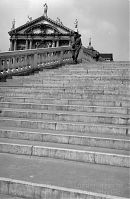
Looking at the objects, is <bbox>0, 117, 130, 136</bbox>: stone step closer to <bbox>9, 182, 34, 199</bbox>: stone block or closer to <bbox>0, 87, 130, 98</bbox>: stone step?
<bbox>0, 87, 130, 98</bbox>: stone step

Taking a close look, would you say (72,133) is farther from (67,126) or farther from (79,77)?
(79,77)

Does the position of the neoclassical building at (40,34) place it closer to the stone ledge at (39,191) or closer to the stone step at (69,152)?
the stone step at (69,152)

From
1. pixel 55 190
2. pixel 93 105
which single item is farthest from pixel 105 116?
pixel 55 190

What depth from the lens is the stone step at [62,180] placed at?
3.31 meters

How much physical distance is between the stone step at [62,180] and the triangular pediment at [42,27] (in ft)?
→ 184

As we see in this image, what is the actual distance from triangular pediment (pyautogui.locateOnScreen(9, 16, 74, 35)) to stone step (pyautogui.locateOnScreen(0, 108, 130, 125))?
176 feet

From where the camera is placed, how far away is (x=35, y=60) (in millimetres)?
12047

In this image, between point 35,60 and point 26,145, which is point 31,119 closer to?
point 26,145

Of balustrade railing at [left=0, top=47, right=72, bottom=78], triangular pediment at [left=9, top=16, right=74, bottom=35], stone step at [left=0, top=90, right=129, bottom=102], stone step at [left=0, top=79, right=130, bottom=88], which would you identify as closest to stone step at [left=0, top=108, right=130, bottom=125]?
A: stone step at [left=0, top=90, right=129, bottom=102]

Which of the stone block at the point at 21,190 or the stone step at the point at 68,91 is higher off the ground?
the stone step at the point at 68,91

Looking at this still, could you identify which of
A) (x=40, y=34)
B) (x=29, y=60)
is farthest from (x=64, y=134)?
(x=40, y=34)

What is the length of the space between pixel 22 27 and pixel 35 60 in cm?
5268

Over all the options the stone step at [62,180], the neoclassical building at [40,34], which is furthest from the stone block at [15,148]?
the neoclassical building at [40,34]

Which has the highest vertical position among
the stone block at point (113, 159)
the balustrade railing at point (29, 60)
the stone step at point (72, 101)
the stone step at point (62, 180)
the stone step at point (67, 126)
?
the balustrade railing at point (29, 60)
